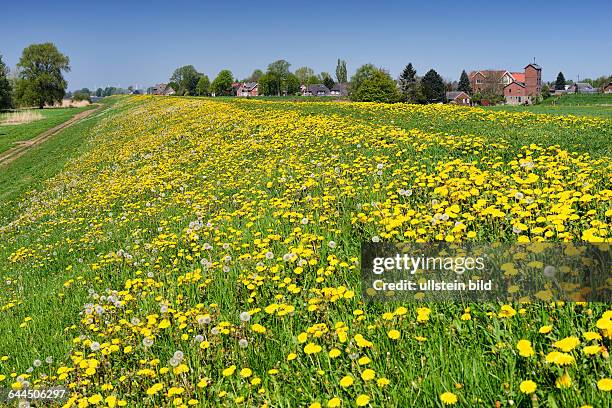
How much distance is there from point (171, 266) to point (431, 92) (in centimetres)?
9041

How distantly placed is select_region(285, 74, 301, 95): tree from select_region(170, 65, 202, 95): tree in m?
32.7

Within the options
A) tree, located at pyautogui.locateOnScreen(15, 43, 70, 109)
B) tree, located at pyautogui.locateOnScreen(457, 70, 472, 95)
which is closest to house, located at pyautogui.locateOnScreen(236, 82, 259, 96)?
tree, located at pyautogui.locateOnScreen(15, 43, 70, 109)

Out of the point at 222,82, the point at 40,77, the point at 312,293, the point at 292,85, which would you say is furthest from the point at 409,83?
the point at 312,293

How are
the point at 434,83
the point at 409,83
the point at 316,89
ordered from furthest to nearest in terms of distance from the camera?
the point at 316,89
the point at 434,83
the point at 409,83

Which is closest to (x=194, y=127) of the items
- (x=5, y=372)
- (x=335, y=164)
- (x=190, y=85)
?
(x=335, y=164)

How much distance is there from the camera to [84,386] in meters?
3.98

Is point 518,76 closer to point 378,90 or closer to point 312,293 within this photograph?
point 378,90

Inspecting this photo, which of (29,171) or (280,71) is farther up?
(280,71)

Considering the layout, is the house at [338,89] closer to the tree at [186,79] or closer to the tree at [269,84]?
the tree at [269,84]

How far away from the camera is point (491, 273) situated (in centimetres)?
376

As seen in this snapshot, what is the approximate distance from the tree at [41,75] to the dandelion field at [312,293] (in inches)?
4098

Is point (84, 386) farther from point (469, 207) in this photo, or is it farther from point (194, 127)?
point (194, 127)

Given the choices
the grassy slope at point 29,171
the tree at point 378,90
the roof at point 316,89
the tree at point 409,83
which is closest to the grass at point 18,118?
the grassy slope at point 29,171

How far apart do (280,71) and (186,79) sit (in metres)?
30.2
